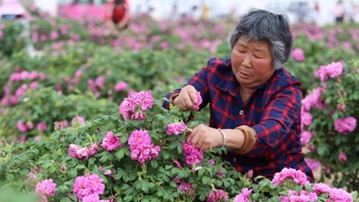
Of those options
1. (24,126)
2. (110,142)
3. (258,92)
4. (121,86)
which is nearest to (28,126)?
(24,126)

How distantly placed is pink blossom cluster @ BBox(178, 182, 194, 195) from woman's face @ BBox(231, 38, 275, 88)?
0.55 meters

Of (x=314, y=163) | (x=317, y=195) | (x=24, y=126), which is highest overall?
(x=317, y=195)

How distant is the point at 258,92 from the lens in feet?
9.12

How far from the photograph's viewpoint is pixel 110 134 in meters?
2.42

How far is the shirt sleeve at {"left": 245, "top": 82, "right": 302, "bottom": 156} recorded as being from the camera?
2512 millimetres

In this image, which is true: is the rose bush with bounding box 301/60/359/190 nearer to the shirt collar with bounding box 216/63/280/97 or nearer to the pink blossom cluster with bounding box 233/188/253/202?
the shirt collar with bounding box 216/63/280/97

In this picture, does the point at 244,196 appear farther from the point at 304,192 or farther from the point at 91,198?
the point at 91,198

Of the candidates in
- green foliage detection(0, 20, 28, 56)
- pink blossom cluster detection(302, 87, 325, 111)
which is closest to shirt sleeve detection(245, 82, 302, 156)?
pink blossom cluster detection(302, 87, 325, 111)

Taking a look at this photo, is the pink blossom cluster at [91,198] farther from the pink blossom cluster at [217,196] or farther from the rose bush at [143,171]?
the pink blossom cluster at [217,196]

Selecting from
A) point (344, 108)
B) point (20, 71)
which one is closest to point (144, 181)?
point (344, 108)

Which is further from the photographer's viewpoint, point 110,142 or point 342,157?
point 342,157

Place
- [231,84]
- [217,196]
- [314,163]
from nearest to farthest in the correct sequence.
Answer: [217,196], [231,84], [314,163]

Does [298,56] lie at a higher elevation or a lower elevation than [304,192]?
lower

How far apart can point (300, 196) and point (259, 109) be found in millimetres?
608
